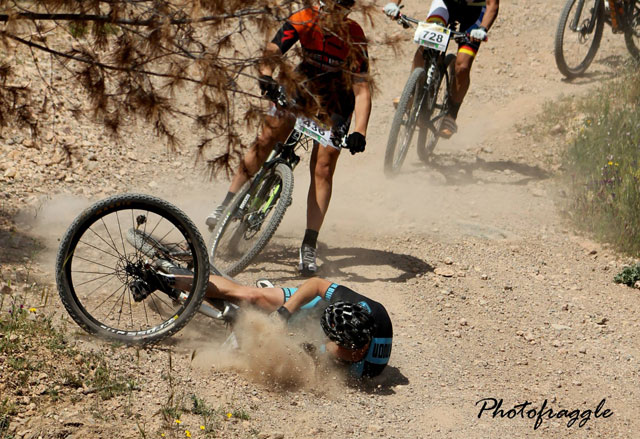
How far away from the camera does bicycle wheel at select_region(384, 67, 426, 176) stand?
312 inches

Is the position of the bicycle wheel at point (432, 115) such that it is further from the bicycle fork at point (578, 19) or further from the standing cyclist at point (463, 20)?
the bicycle fork at point (578, 19)

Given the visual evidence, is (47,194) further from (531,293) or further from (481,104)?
(481,104)

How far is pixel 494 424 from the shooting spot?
14.8ft

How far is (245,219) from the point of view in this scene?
232 inches

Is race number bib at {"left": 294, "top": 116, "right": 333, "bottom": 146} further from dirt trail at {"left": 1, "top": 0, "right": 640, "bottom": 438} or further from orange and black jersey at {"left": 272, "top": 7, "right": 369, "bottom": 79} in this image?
dirt trail at {"left": 1, "top": 0, "right": 640, "bottom": 438}

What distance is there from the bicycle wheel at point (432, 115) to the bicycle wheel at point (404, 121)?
21 centimetres

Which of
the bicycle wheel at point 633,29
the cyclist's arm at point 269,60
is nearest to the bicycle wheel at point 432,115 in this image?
the bicycle wheel at point 633,29

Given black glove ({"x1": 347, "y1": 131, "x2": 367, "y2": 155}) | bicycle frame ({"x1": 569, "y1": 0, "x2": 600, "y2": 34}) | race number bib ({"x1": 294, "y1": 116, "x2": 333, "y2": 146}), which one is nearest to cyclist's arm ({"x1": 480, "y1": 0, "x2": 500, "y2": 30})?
bicycle frame ({"x1": 569, "y1": 0, "x2": 600, "y2": 34})

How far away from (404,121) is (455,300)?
2.82 meters

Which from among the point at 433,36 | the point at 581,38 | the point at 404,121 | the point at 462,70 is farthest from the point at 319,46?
the point at 581,38

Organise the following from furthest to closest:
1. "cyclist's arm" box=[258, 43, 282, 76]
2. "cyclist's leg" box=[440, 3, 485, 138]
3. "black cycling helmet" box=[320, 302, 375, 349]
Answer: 1. "cyclist's leg" box=[440, 3, 485, 138]
2. "black cycling helmet" box=[320, 302, 375, 349]
3. "cyclist's arm" box=[258, 43, 282, 76]

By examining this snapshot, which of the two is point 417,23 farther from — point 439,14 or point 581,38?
point 581,38

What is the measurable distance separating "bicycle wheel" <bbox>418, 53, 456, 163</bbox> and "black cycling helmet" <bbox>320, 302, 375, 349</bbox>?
178 inches

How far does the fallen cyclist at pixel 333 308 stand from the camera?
425 centimetres
